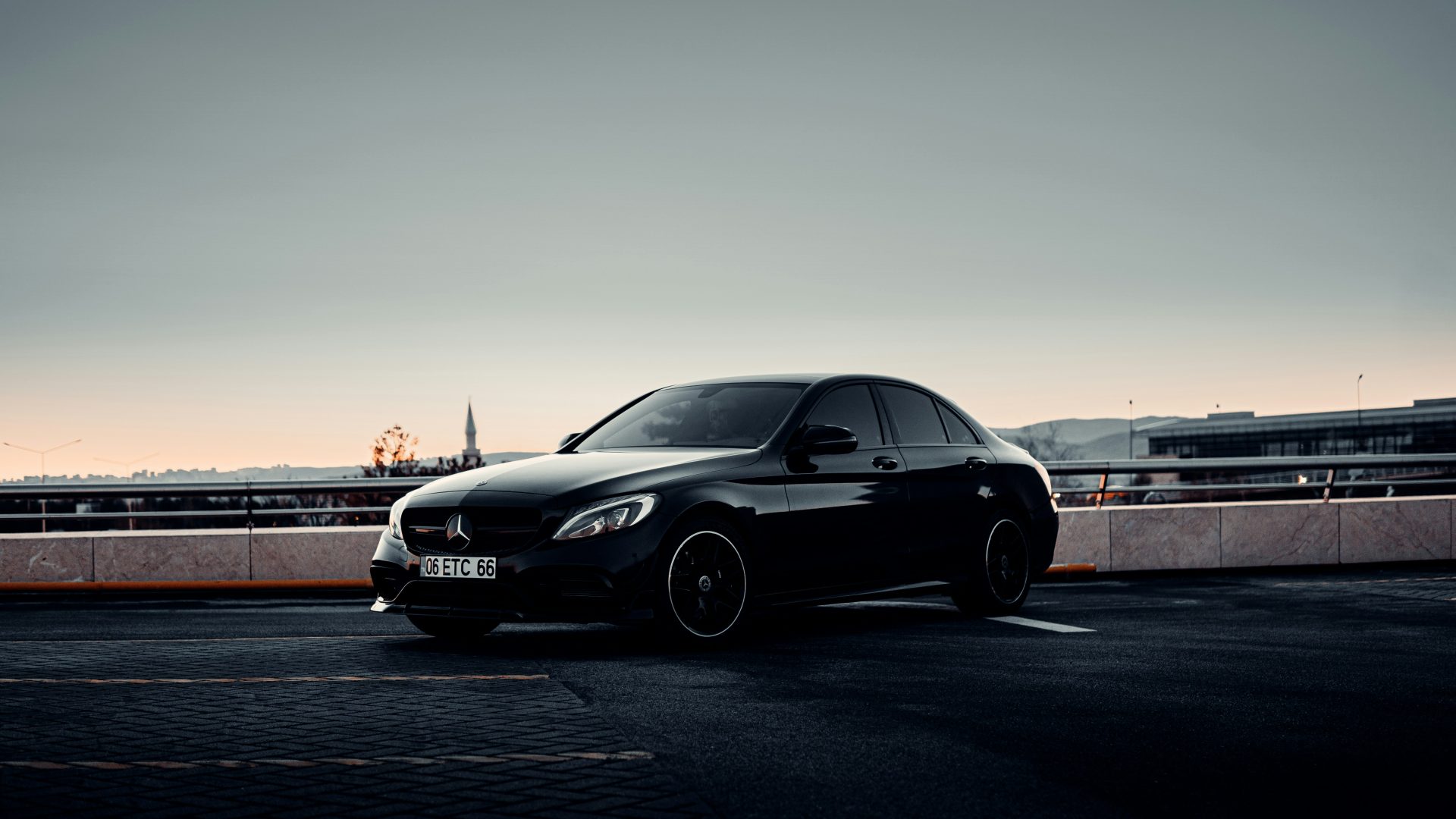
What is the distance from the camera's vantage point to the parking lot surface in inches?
190

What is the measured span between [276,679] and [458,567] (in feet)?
4.17

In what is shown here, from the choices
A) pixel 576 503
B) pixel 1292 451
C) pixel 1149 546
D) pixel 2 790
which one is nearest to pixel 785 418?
A: pixel 576 503

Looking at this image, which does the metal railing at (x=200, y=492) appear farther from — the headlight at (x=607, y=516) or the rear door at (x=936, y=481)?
the headlight at (x=607, y=516)

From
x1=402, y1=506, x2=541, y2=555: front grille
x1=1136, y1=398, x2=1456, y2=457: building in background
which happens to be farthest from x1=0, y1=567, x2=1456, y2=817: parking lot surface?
x1=1136, y1=398, x2=1456, y2=457: building in background

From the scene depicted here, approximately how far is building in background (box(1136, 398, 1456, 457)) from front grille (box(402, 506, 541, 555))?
132 m

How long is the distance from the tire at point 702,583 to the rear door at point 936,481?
5.04ft

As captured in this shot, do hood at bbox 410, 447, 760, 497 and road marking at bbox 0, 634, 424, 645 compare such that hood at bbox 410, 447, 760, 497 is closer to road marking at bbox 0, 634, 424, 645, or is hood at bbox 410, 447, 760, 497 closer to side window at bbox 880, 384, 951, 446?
road marking at bbox 0, 634, 424, 645

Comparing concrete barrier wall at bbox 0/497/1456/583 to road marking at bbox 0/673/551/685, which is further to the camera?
concrete barrier wall at bbox 0/497/1456/583

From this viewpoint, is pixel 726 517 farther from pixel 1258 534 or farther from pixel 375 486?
pixel 1258 534

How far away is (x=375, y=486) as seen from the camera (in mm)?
14625

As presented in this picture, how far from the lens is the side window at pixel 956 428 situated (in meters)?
10.7

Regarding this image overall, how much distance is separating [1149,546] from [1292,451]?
153069 millimetres

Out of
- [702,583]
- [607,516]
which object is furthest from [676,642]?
[607,516]

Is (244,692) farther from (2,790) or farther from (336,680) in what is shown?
(2,790)
